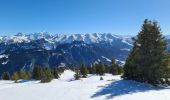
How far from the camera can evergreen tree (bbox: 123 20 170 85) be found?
118 ft

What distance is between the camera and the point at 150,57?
36.6 metres

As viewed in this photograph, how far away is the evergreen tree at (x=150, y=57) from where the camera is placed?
3607cm

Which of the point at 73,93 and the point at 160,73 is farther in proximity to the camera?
the point at 160,73

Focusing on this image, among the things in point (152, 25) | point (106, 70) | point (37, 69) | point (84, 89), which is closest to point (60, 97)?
point (84, 89)

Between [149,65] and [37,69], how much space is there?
210 ft

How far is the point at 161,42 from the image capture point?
3691 cm

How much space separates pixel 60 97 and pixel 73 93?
5.83 ft

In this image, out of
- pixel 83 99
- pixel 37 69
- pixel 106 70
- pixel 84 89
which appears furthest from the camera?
pixel 106 70

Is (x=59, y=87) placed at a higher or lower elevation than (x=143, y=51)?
lower

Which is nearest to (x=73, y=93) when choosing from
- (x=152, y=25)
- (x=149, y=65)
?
(x=149, y=65)

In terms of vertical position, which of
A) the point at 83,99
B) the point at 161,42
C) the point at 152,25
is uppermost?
the point at 152,25

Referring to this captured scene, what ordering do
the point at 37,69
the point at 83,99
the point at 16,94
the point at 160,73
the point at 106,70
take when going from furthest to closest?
the point at 106,70, the point at 37,69, the point at 160,73, the point at 16,94, the point at 83,99

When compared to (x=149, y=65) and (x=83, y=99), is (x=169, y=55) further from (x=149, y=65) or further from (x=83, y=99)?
(x=83, y=99)

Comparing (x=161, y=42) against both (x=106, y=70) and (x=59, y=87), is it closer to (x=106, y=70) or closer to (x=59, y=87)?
(x=59, y=87)
